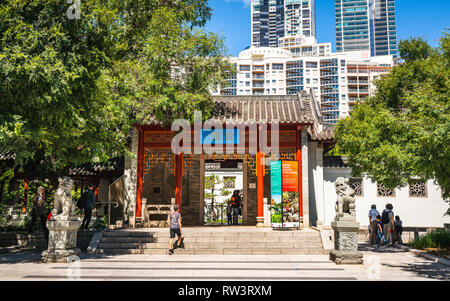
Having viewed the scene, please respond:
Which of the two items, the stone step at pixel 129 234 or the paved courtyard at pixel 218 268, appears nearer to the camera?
the paved courtyard at pixel 218 268

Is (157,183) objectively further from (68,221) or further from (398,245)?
(398,245)

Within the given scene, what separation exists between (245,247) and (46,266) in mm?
5134

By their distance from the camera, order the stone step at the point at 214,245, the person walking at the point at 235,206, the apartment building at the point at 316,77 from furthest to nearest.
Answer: the apartment building at the point at 316,77
the person walking at the point at 235,206
the stone step at the point at 214,245

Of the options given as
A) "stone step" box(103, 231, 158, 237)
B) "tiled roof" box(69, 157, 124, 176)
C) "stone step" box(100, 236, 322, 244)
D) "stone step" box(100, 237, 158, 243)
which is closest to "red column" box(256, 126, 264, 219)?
"stone step" box(100, 236, 322, 244)

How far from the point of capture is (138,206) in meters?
13.7

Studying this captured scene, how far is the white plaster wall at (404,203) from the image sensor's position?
16500 millimetres

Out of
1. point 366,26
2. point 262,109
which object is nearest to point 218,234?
point 262,109

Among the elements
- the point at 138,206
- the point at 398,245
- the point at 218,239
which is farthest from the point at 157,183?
the point at 398,245


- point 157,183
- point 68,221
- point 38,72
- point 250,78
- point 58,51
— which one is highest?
point 250,78

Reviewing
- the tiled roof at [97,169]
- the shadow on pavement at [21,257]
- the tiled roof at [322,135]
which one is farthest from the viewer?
the tiled roof at [97,169]

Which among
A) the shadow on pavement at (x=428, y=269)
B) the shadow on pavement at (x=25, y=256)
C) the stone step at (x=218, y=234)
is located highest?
the stone step at (x=218, y=234)

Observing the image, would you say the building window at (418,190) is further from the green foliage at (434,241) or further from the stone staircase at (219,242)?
the stone staircase at (219,242)

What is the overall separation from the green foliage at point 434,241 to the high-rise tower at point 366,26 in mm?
152299

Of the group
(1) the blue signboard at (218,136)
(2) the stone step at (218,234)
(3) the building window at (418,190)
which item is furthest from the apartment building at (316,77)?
(2) the stone step at (218,234)
